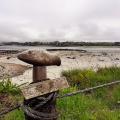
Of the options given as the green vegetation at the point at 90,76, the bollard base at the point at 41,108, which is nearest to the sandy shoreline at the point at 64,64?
the green vegetation at the point at 90,76

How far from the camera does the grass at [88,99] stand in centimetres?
451

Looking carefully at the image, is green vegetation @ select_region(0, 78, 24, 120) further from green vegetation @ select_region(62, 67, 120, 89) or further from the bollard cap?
the bollard cap

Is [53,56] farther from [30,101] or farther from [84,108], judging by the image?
[84,108]

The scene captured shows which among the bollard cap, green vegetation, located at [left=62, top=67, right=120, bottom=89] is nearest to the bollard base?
the bollard cap

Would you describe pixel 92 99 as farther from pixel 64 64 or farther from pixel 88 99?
pixel 64 64

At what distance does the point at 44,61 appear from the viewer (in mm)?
2111

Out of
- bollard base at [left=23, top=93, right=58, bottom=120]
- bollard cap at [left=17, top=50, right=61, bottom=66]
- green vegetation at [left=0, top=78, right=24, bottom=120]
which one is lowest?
green vegetation at [left=0, top=78, right=24, bottom=120]

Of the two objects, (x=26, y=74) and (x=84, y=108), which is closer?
(x=84, y=108)

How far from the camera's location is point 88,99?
565 centimetres

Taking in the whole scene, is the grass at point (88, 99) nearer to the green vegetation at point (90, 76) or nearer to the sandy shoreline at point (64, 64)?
the green vegetation at point (90, 76)

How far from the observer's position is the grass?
4508 millimetres

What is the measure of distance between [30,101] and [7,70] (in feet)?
19.6

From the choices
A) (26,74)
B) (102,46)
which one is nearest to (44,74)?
(26,74)

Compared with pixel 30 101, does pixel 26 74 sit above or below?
below
